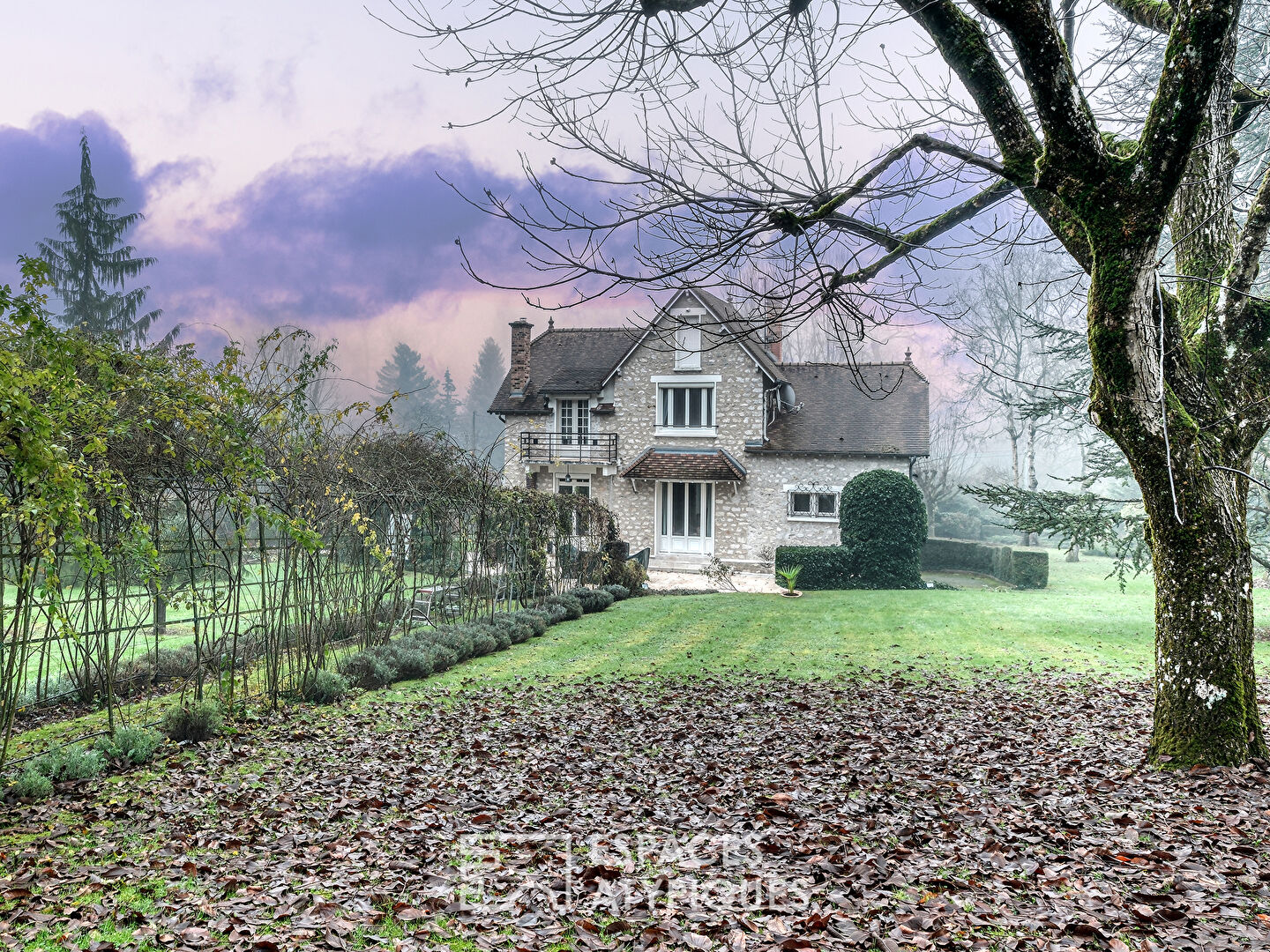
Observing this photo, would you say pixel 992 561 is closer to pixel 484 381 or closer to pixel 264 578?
pixel 264 578

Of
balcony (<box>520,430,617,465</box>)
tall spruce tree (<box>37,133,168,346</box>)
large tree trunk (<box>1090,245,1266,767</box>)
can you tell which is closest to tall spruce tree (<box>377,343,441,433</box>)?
tall spruce tree (<box>37,133,168,346</box>)

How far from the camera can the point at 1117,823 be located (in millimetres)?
4328

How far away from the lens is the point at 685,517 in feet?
79.0

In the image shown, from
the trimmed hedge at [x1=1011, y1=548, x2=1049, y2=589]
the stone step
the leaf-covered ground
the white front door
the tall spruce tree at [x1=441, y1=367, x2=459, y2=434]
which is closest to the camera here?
the leaf-covered ground

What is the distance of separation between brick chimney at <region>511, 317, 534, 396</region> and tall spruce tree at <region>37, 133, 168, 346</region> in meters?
12.5

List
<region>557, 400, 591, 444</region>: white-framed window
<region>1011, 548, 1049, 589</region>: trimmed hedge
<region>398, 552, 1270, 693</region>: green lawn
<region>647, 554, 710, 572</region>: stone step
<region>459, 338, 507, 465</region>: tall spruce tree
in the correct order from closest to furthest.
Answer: <region>398, 552, 1270, 693</region>: green lawn, <region>1011, 548, 1049, 589</region>: trimmed hedge, <region>647, 554, 710, 572</region>: stone step, <region>557, 400, 591, 444</region>: white-framed window, <region>459, 338, 507, 465</region>: tall spruce tree

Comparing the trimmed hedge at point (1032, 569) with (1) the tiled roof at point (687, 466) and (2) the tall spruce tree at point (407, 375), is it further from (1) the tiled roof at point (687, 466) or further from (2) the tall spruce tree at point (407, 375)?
(2) the tall spruce tree at point (407, 375)

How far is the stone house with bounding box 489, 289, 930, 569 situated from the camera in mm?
23047

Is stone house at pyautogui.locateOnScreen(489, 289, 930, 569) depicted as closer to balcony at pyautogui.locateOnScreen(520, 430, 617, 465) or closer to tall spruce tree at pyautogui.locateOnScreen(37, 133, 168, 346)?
balcony at pyautogui.locateOnScreen(520, 430, 617, 465)

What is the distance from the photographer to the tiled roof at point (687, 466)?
75.5ft

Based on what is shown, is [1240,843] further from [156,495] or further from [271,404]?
[156,495]

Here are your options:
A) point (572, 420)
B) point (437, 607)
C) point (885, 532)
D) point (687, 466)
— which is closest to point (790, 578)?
point (885, 532)

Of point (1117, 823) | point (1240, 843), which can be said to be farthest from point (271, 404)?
point (1240, 843)

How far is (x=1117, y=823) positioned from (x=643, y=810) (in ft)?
8.95
